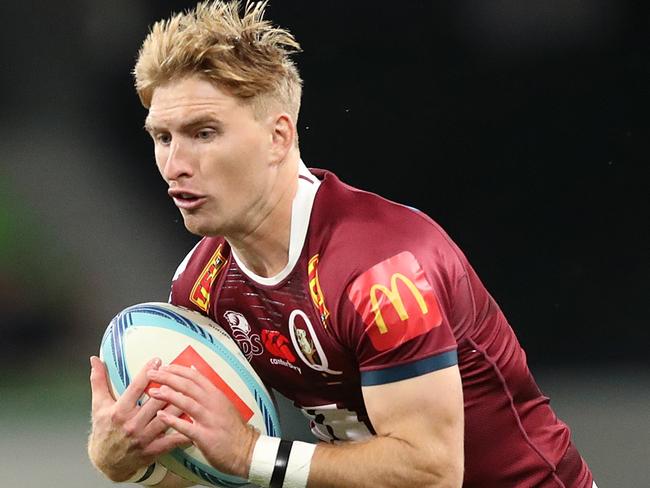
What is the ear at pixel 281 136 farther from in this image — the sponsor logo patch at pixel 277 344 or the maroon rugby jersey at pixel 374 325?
the sponsor logo patch at pixel 277 344

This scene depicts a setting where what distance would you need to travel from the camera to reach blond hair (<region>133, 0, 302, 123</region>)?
2283 millimetres

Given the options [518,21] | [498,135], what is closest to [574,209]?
[498,135]

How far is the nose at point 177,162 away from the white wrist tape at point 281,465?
22.4 inches

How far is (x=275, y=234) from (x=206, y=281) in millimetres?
268

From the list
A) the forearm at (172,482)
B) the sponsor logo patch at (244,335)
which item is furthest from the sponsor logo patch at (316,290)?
the forearm at (172,482)

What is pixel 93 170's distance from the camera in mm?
4266

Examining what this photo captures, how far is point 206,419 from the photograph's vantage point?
2203 mm

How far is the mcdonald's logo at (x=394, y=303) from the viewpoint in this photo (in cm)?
212

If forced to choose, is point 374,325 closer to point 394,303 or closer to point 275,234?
point 394,303

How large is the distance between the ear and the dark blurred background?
67.9 inches

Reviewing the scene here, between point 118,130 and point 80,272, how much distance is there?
22.0 inches

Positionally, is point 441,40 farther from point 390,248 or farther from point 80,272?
point 390,248

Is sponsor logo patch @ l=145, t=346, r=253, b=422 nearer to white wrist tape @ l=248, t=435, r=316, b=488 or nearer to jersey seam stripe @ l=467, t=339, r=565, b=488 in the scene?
white wrist tape @ l=248, t=435, r=316, b=488

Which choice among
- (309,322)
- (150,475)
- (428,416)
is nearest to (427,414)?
(428,416)
